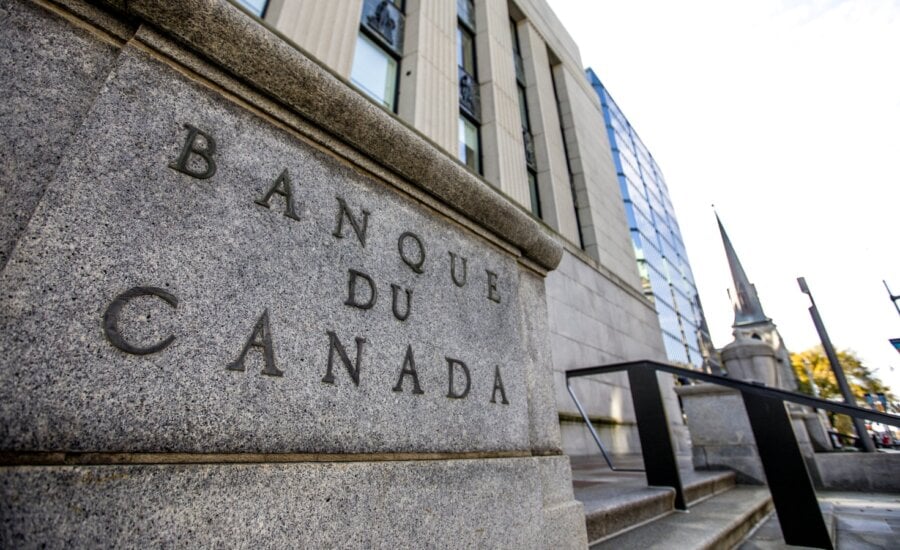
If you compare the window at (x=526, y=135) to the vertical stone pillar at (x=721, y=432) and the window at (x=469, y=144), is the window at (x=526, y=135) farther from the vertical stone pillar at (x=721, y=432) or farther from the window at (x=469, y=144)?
the vertical stone pillar at (x=721, y=432)

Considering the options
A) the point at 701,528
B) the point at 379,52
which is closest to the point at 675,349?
the point at 379,52

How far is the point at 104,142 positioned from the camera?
1.28m

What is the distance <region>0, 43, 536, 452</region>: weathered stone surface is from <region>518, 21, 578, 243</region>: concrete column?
9.25 metres

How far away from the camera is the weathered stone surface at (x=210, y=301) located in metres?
1.07

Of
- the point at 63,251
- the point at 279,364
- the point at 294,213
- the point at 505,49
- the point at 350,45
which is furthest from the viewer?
the point at 505,49

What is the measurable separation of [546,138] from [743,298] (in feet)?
32.8

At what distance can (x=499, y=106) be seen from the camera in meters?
10.3

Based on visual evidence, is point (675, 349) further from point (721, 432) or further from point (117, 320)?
point (117, 320)

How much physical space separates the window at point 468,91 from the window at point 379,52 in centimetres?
175

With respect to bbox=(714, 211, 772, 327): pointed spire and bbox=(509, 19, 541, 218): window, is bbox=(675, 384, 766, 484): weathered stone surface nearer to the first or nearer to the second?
bbox=(509, 19, 541, 218): window

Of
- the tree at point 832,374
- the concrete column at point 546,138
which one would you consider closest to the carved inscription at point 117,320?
the concrete column at point 546,138

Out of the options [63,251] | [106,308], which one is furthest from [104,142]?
[106,308]

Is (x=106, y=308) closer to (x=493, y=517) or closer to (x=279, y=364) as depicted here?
(x=279, y=364)

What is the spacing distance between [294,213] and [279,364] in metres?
0.61
